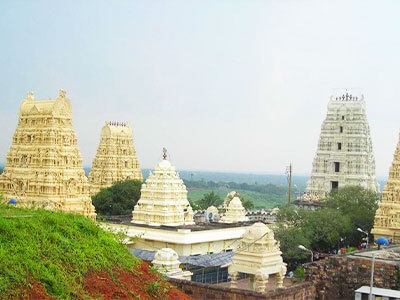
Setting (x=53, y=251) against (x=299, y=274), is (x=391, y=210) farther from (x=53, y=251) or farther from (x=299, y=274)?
(x=53, y=251)

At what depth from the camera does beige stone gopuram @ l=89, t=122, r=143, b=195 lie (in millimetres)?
64375

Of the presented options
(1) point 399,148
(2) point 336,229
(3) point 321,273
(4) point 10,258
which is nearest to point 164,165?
(2) point 336,229

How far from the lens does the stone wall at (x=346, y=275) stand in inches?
915

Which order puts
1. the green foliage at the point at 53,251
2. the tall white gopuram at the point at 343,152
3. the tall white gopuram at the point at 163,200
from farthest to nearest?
1. the tall white gopuram at the point at 343,152
2. the tall white gopuram at the point at 163,200
3. the green foliage at the point at 53,251

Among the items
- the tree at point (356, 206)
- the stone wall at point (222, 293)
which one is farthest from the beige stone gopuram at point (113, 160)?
the stone wall at point (222, 293)

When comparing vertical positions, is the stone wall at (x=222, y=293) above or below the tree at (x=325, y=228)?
below

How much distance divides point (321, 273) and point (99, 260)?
38.4ft

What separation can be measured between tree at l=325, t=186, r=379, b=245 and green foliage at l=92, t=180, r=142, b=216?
57.1 ft

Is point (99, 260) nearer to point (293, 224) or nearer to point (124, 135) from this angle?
point (293, 224)

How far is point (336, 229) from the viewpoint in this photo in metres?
40.7

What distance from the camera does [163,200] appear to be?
4022 centimetres

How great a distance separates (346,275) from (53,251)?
513 inches

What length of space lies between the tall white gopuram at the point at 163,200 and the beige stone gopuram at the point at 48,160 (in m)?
4.38

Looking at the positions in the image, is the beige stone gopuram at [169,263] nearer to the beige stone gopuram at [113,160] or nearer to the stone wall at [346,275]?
the stone wall at [346,275]
